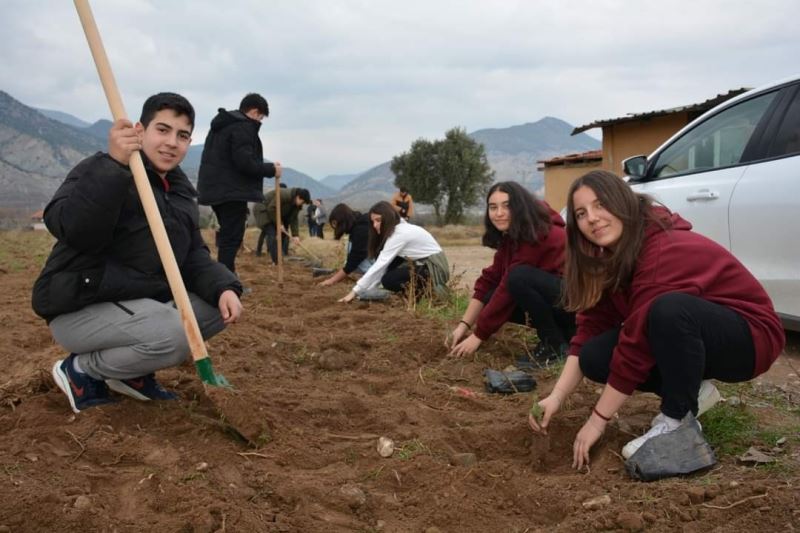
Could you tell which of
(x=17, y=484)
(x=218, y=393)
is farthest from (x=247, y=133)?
(x=17, y=484)

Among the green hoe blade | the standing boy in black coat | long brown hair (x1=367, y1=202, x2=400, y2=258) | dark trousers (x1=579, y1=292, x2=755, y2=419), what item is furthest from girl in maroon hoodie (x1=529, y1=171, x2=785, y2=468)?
the standing boy in black coat

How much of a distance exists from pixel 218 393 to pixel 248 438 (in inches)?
8.7

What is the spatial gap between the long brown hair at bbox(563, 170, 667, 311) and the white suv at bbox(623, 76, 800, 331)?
1797mm

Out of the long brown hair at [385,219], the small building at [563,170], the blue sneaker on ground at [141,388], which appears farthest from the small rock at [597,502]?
the small building at [563,170]

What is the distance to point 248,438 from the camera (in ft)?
8.55

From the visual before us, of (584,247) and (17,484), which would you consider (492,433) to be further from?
(17,484)

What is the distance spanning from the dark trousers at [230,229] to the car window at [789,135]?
4167 mm

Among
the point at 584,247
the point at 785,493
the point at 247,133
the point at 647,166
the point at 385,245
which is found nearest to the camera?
the point at 785,493

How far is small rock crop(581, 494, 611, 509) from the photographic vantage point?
7.03 feet

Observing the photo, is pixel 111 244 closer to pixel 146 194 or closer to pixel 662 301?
pixel 146 194

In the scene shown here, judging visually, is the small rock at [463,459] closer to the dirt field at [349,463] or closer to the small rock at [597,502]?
the dirt field at [349,463]

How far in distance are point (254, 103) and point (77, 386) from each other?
13.2 feet

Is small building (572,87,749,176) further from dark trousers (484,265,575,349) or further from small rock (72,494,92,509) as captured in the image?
small rock (72,494,92,509)

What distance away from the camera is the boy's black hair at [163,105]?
9.38ft
